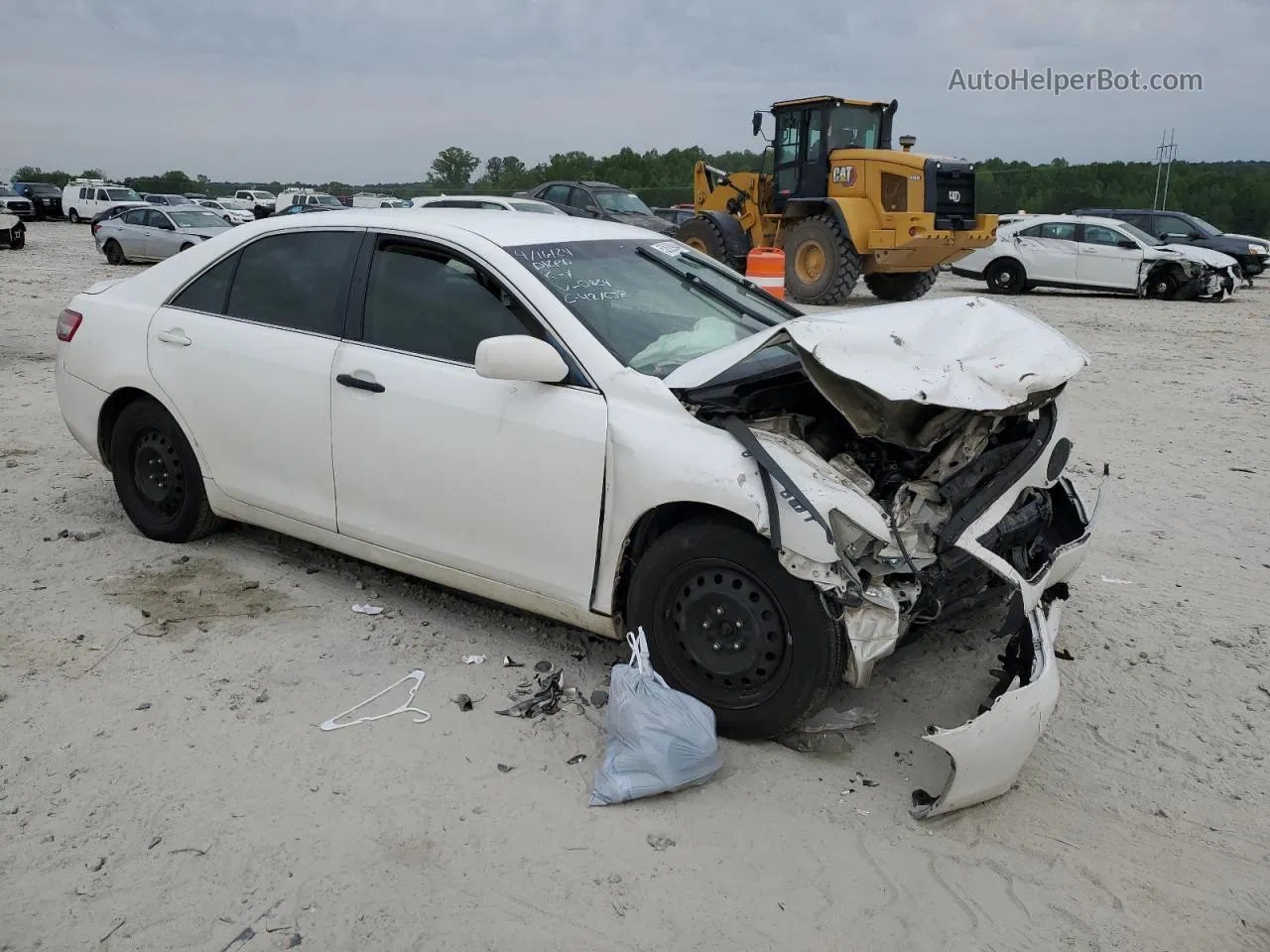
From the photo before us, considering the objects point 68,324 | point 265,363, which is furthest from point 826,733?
point 68,324

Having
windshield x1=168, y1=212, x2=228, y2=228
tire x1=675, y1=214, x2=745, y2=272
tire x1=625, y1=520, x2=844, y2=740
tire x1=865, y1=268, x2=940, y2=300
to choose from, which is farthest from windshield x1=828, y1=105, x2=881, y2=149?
windshield x1=168, y1=212, x2=228, y2=228

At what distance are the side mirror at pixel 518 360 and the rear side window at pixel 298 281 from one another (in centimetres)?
101

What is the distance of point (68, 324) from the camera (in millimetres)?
5156

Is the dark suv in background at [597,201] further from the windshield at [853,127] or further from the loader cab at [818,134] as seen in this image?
the windshield at [853,127]

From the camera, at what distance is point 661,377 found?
3.60m

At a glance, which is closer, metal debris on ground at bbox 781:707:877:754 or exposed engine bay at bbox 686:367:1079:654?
exposed engine bay at bbox 686:367:1079:654

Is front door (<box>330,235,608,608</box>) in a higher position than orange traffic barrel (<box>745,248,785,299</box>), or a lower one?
lower

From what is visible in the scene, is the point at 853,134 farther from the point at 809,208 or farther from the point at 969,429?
the point at 969,429

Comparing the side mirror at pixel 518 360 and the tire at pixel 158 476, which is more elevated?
the side mirror at pixel 518 360

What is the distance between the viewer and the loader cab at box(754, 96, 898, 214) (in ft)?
53.1

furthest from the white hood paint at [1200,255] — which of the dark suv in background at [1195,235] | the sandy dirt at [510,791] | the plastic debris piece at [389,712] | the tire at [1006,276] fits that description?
the plastic debris piece at [389,712]

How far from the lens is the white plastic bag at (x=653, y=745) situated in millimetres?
3197

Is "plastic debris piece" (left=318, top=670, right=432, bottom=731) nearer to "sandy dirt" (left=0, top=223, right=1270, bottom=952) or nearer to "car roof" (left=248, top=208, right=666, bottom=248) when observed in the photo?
"sandy dirt" (left=0, top=223, right=1270, bottom=952)

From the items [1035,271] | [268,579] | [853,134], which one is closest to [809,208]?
[853,134]
